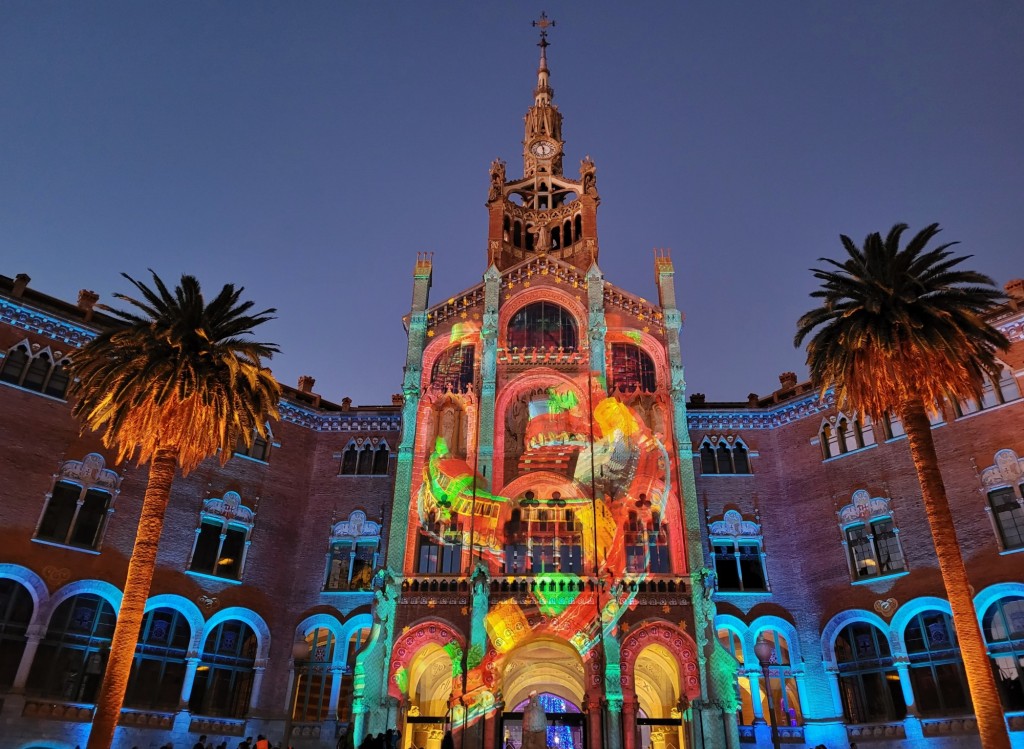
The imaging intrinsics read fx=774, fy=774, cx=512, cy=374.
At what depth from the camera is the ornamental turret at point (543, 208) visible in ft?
148

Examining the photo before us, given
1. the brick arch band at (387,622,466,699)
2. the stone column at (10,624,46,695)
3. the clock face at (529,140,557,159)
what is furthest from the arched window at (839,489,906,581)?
the stone column at (10,624,46,695)

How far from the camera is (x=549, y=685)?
1601 inches

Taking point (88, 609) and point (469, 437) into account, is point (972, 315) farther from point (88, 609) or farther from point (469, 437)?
point (88, 609)

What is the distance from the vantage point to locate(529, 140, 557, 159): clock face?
171ft

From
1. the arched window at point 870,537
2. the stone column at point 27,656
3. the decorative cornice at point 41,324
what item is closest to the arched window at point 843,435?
the arched window at point 870,537

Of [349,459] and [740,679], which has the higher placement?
[349,459]

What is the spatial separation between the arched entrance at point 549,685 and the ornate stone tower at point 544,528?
0.43ft

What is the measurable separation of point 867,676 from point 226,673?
2597 centimetres

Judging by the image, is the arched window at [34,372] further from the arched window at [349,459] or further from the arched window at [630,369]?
the arched window at [630,369]

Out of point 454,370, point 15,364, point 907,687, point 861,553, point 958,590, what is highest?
point 454,370

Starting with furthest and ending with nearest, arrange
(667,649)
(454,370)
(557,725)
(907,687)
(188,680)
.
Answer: (454,370) < (557,725) < (188,680) < (667,649) < (907,687)

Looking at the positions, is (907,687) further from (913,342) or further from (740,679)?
(913,342)

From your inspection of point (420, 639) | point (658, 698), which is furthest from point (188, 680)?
point (658, 698)

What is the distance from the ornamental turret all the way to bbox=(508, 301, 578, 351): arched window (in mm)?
5835
